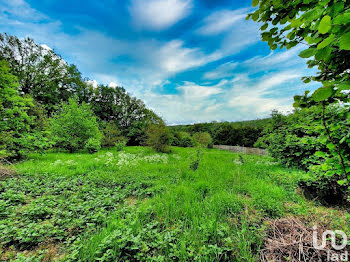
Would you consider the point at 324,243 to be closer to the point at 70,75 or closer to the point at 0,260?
the point at 0,260

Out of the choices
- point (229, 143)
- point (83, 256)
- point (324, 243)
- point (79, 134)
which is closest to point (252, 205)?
point (324, 243)

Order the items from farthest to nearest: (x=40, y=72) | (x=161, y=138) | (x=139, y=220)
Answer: (x=40, y=72) → (x=161, y=138) → (x=139, y=220)

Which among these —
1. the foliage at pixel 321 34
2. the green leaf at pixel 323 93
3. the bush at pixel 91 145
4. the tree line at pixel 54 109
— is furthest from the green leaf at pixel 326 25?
the bush at pixel 91 145

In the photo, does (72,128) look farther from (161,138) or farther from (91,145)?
(161,138)

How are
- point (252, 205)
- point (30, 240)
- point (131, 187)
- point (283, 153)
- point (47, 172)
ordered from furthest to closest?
point (283, 153), point (47, 172), point (131, 187), point (252, 205), point (30, 240)

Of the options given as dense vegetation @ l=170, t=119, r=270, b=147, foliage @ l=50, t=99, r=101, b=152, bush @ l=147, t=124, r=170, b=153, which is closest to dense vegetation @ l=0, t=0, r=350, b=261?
foliage @ l=50, t=99, r=101, b=152

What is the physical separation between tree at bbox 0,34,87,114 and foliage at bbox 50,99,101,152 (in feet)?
23.5

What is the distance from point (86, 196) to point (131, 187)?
1.16m

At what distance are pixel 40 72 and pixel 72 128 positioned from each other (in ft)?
48.4

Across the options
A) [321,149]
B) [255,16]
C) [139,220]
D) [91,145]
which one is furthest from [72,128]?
[321,149]

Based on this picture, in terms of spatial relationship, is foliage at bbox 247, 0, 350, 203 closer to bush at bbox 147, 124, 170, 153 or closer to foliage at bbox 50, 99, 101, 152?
bush at bbox 147, 124, 170, 153

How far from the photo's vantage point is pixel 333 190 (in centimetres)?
324

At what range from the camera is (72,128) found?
34.6ft

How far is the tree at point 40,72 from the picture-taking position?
15867 millimetres
